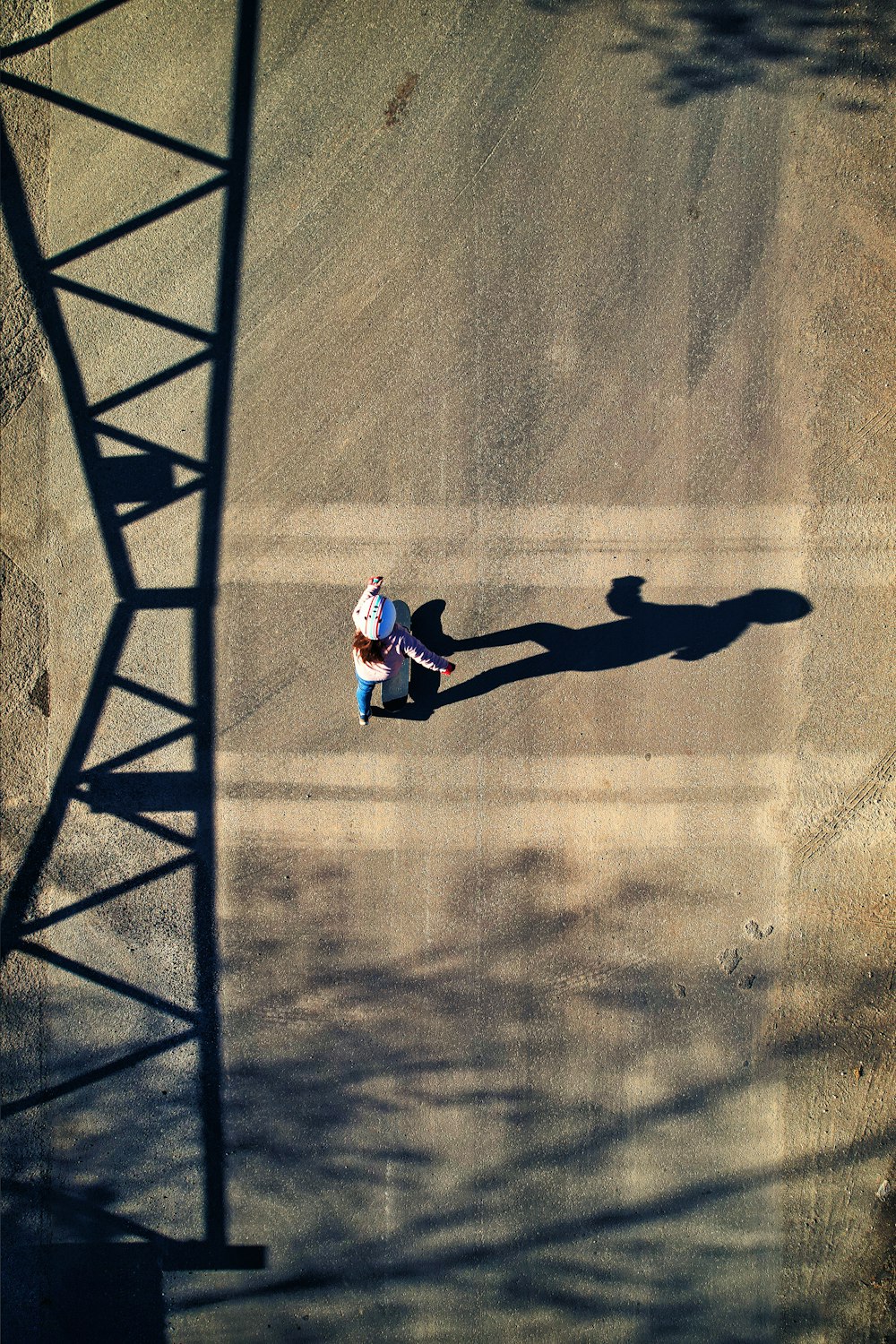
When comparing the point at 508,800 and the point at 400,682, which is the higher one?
the point at 400,682

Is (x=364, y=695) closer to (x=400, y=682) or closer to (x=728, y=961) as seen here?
(x=400, y=682)

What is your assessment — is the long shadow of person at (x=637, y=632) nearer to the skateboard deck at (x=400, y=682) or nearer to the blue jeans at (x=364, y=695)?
the skateboard deck at (x=400, y=682)

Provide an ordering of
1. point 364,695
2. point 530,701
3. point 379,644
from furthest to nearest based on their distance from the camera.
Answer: point 530,701 → point 364,695 → point 379,644

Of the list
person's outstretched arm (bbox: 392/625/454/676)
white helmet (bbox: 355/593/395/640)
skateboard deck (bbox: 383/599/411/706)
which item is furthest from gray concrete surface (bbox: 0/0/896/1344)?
white helmet (bbox: 355/593/395/640)

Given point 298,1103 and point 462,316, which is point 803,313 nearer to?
point 462,316

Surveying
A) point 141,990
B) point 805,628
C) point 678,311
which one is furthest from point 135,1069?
point 678,311

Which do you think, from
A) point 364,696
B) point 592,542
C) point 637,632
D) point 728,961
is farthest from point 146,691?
point 728,961

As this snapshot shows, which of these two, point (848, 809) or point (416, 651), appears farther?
point (848, 809)
